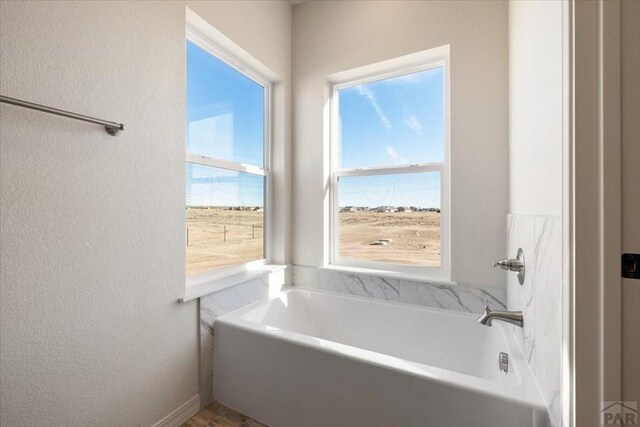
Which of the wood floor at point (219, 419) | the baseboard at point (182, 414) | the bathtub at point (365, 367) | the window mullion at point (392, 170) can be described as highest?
the window mullion at point (392, 170)

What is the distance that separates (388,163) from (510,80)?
0.90 m

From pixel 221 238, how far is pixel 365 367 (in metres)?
1.25

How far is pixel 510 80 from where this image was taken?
169 cm

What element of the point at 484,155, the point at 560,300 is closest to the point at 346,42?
the point at 484,155

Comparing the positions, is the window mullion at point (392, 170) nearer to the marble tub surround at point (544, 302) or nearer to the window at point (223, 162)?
the window at point (223, 162)

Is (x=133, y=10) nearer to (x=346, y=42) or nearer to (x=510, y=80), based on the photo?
(x=346, y=42)

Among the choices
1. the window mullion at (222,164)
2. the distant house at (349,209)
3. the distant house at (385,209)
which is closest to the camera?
the window mullion at (222,164)

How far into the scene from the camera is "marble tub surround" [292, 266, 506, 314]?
5.93 ft

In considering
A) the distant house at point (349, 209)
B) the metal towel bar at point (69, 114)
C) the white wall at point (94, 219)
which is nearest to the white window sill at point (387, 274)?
the distant house at point (349, 209)

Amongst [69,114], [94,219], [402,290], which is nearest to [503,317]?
[402,290]

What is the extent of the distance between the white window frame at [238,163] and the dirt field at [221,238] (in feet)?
0.14

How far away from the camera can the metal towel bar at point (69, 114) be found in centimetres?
91

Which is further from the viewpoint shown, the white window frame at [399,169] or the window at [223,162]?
the white window frame at [399,169]

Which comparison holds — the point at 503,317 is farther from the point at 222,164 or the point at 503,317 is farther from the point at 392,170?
the point at 222,164
